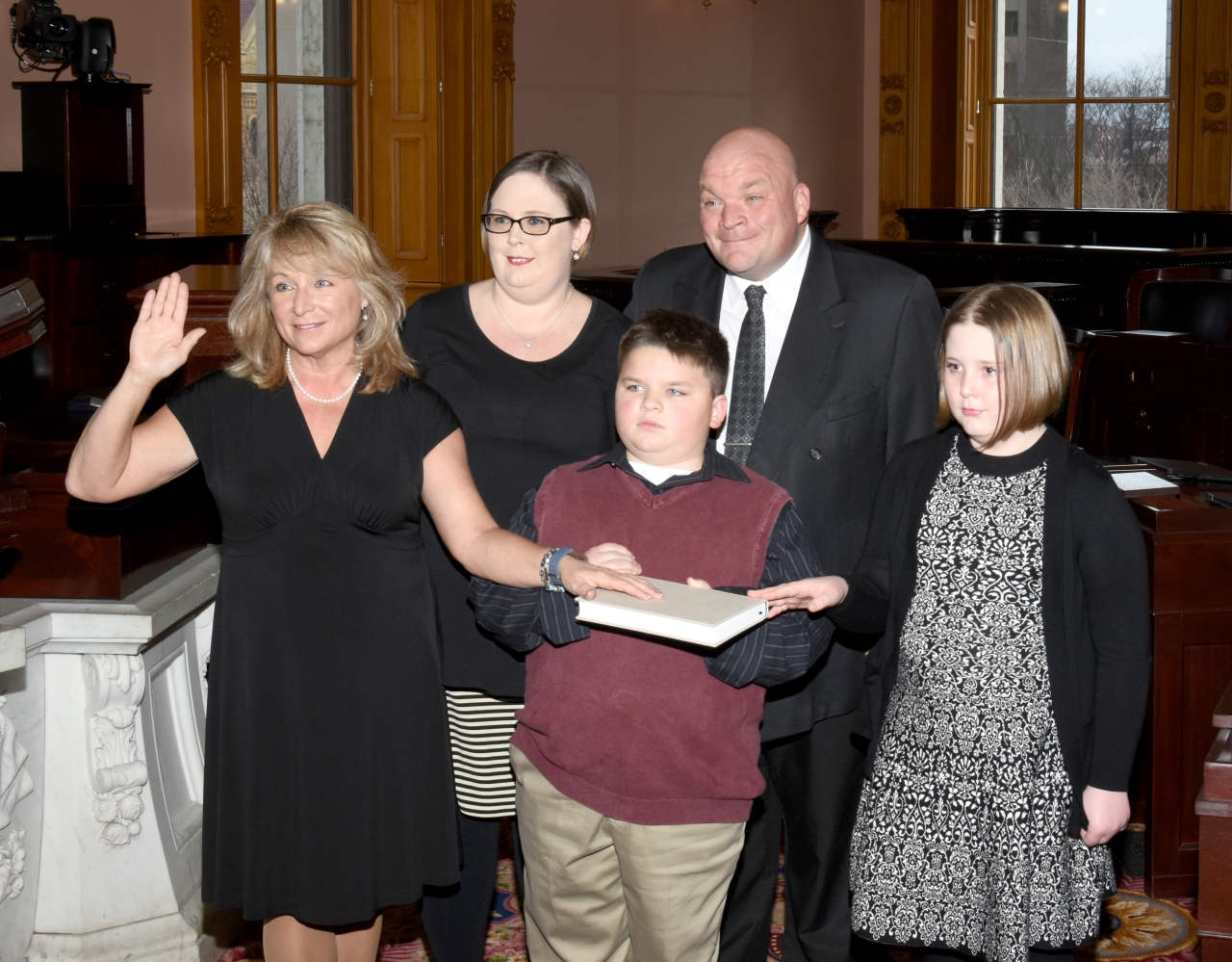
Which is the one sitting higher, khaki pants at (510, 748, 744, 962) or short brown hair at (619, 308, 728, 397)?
short brown hair at (619, 308, 728, 397)

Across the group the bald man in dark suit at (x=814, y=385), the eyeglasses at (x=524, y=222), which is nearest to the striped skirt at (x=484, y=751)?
the bald man in dark suit at (x=814, y=385)

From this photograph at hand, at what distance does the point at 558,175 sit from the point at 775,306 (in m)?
0.46

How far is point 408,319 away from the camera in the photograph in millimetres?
2402

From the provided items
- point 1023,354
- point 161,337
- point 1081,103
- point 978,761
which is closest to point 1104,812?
point 978,761

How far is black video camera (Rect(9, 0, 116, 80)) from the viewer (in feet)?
22.7

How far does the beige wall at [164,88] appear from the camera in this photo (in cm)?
795

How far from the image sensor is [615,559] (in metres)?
1.88

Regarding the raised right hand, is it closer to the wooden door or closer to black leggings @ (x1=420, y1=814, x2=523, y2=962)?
black leggings @ (x1=420, y1=814, x2=523, y2=962)

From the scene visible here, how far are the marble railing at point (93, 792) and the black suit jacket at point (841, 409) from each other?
4.08ft

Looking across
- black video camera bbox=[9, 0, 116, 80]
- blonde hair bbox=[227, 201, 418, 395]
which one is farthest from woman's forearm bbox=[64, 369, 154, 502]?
black video camera bbox=[9, 0, 116, 80]

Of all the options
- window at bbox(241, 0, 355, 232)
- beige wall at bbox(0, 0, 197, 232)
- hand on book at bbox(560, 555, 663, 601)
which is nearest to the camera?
hand on book at bbox(560, 555, 663, 601)

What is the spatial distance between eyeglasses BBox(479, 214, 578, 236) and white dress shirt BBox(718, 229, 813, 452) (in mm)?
386

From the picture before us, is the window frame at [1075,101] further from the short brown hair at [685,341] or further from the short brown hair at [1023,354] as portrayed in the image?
the short brown hair at [685,341]

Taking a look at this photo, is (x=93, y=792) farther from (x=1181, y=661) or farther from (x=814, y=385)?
(x=1181, y=661)
